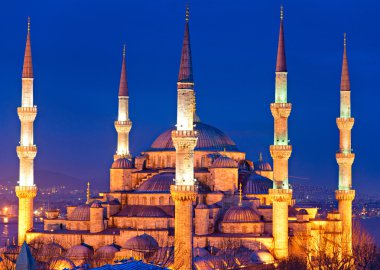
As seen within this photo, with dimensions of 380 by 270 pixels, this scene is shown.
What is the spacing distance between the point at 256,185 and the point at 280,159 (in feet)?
17.8

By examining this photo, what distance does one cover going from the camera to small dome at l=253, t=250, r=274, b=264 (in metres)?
55.9

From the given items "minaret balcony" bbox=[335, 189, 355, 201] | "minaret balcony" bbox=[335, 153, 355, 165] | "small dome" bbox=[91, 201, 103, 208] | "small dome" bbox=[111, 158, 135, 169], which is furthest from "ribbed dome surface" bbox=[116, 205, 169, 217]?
"minaret balcony" bbox=[335, 153, 355, 165]

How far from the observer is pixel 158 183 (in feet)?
203

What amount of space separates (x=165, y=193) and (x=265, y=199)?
5.46m

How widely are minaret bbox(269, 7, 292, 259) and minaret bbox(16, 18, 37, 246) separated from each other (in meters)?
12.1

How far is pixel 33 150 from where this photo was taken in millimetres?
61469

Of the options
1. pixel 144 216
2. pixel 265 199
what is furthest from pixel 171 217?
pixel 265 199

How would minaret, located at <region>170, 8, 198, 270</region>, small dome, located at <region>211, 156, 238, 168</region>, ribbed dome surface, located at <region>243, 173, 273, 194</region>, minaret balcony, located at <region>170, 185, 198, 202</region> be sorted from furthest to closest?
ribbed dome surface, located at <region>243, 173, 273, 194</region>
small dome, located at <region>211, 156, 238, 168</region>
minaret balcony, located at <region>170, 185, 198, 202</region>
minaret, located at <region>170, 8, 198, 270</region>

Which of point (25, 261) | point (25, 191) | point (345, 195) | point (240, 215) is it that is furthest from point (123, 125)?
point (25, 261)

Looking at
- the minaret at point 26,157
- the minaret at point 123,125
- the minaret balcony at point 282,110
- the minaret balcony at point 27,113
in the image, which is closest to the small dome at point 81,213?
the minaret at point 26,157

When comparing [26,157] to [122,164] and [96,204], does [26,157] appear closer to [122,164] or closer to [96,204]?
[96,204]

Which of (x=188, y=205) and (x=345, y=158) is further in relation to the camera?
(x=345, y=158)

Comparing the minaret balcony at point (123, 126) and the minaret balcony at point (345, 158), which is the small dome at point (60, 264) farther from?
the minaret balcony at point (345, 158)

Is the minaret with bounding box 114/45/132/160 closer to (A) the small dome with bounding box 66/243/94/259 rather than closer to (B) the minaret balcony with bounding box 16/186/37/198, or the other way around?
(B) the minaret balcony with bounding box 16/186/37/198
